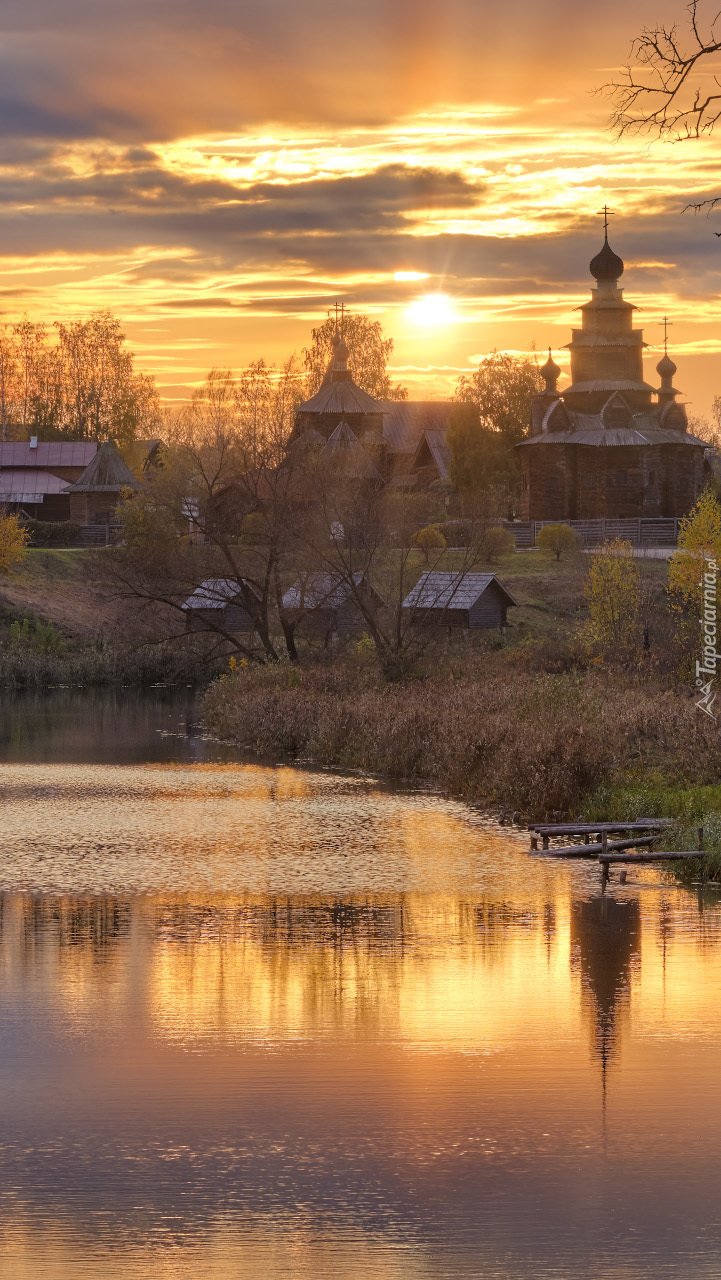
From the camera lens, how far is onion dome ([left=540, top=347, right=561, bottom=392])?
3231 inches

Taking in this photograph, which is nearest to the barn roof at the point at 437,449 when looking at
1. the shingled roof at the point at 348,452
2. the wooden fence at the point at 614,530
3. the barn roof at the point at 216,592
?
the shingled roof at the point at 348,452

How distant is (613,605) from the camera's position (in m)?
54.7

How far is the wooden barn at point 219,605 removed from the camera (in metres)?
50.0

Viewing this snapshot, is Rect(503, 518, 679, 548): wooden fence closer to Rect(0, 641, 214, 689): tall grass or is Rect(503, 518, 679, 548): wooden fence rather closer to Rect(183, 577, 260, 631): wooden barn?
Rect(183, 577, 260, 631): wooden barn

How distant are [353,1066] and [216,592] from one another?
39132mm

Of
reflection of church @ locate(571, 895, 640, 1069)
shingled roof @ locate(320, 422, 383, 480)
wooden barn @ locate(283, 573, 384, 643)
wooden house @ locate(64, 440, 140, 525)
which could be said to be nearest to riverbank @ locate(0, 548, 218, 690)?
wooden barn @ locate(283, 573, 384, 643)

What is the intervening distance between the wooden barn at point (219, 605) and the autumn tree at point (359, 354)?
43316 mm

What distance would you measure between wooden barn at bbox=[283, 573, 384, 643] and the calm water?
24.9 metres

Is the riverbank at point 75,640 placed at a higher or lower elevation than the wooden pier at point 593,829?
higher

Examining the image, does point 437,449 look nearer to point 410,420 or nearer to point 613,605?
point 410,420

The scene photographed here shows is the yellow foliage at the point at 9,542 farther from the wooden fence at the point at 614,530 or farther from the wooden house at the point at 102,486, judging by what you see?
the wooden fence at the point at 614,530

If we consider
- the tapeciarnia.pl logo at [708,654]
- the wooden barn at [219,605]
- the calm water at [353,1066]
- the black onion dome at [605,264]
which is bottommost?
the calm water at [353,1066]

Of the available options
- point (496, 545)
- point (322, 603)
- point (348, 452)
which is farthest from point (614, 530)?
point (322, 603)

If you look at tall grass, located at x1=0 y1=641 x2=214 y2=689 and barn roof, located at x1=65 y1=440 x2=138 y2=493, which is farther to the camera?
barn roof, located at x1=65 y1=440 x2=138 y2=493
